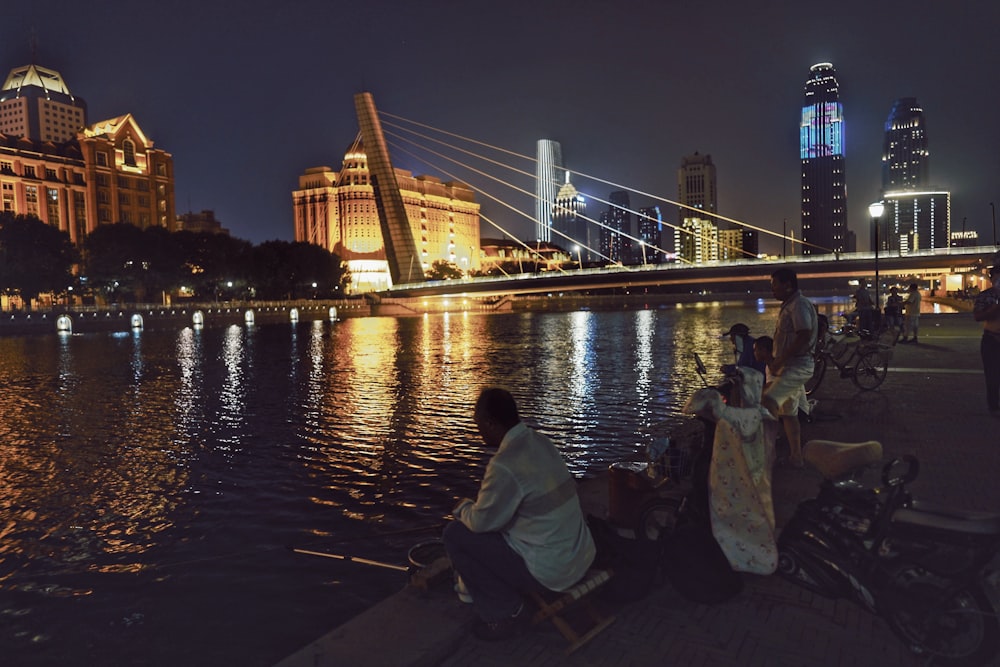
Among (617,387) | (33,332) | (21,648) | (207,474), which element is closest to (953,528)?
(21,648)

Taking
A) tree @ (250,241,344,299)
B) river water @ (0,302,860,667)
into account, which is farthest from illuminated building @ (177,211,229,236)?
river water @ (0,302,860,667)

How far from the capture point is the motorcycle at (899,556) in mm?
3236

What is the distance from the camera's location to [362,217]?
160m

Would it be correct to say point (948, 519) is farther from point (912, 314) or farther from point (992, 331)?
point (912, 314)

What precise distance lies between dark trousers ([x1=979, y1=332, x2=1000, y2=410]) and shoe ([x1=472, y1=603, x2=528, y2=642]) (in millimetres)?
7345

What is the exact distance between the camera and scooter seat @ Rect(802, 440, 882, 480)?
372 centimetres

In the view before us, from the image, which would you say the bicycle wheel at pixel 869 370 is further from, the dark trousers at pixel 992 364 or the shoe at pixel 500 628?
the shoe at pixel 500 628

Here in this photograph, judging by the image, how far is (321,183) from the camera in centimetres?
16675

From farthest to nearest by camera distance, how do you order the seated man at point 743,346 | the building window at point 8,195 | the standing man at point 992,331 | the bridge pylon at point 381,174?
the building window at point 8,195
the bridge pylon at point 381,174
the standing man at point 992,331
the seated man at point 743,346

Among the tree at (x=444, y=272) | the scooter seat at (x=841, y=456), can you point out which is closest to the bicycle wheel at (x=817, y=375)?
the scooter seat at (x=841, y=456)

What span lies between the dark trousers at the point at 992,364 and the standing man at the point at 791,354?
3552 mm

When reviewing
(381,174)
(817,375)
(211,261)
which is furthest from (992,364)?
(211,261)

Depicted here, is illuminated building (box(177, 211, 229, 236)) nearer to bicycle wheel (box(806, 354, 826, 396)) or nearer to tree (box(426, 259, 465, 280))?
tree (box(426, 259, 465, 280))

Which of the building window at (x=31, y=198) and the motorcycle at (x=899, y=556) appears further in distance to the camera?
the building window at (x=31, y=198)
